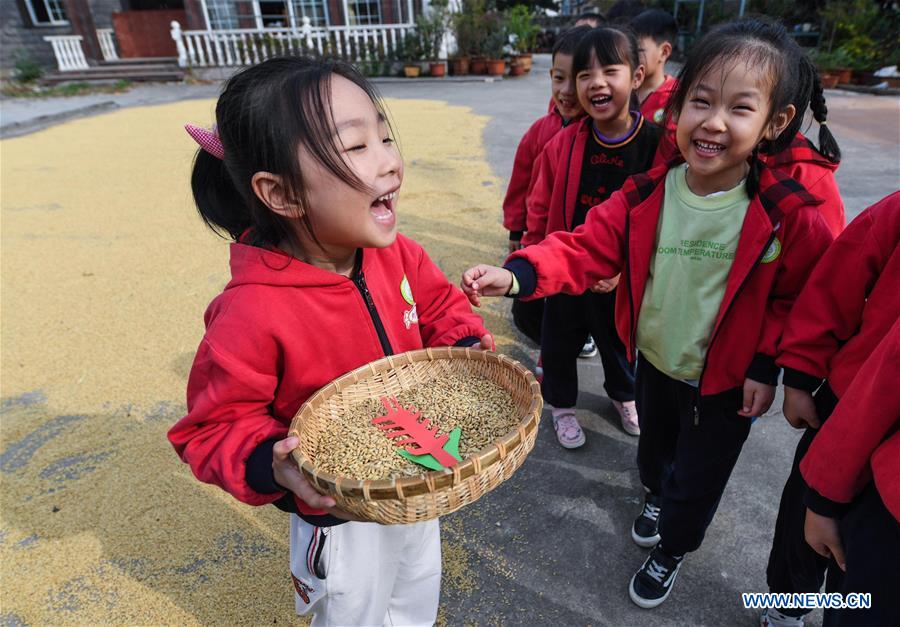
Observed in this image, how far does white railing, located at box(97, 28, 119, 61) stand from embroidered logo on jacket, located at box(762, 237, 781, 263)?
19296 millimetres

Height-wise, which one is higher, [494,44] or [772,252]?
[494,44]

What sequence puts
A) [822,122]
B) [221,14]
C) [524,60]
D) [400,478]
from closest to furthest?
[400,478] < [822,122] < [524,60] < [221,14]

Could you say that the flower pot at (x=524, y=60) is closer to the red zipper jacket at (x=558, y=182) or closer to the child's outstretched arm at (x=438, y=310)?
the red zipper jacket at (x=558, y=182)

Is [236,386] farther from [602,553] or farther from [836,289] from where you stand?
[602,553]

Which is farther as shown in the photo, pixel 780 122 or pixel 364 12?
pixel 364 12

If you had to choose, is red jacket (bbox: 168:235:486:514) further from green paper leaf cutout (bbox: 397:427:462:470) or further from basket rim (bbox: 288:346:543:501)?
green paper leaf cutout (bbox: 397:427:462:470)

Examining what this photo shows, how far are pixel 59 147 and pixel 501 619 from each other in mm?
9291

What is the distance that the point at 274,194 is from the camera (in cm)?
115

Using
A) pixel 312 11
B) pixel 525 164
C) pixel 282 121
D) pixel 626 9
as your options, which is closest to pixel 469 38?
pixel 312 11

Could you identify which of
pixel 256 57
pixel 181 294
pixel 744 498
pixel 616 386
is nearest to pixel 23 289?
pixel 181 294

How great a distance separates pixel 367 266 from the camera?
135cm

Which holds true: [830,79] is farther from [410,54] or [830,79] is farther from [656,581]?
[656,581]

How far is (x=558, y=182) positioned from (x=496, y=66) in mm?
13407

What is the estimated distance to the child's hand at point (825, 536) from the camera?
3.63 feet
